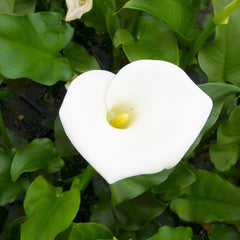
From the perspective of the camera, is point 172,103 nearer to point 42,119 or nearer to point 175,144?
point 175,144

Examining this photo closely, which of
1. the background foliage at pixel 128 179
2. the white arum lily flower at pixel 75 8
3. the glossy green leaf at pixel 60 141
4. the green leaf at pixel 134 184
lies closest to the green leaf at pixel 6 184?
the background foliage at pixel 128 179

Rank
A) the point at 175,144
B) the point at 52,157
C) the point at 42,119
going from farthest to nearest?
1. the point at 42,119
2. the point at 52,157
3. the point at 175,144

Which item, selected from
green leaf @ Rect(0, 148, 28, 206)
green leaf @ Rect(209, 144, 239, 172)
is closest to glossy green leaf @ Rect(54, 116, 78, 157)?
green leaf @ Rect(0, 148, 28, 206)

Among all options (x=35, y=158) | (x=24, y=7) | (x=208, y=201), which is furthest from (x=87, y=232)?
(x=24, y=7)

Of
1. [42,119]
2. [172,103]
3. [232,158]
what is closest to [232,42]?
[232,158]

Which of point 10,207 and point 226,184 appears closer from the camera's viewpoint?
point 226,184

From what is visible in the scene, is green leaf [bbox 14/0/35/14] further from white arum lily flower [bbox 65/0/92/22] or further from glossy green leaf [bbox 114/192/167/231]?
glossy green leaf [bbox 114/192/167/231]
